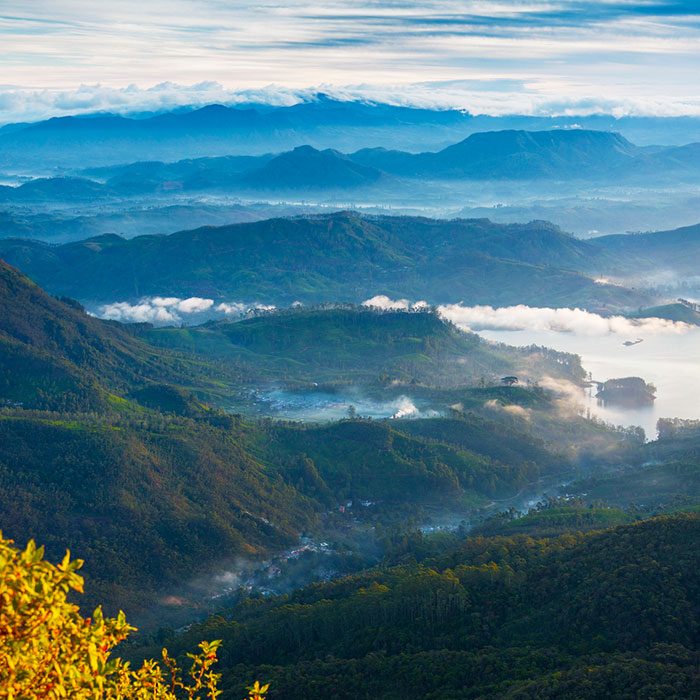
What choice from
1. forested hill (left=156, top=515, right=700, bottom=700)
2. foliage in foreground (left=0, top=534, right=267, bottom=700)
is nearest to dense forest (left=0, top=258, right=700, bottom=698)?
forested hill (left=156, top=515, right=700, bottom=700)

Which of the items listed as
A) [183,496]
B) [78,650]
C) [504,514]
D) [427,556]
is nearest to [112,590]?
[183,496]

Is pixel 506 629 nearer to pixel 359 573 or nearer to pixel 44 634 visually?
pixel 359 573

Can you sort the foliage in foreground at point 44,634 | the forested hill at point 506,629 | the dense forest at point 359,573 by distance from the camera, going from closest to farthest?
the foliage in foreground at point 44,634, the forested hill at point 506,629, the dense forest at point 359,573

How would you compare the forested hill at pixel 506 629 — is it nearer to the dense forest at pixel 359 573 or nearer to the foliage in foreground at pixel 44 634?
the dense forest at pixel 359 573

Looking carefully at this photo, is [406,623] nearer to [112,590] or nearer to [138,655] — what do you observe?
[138,655]

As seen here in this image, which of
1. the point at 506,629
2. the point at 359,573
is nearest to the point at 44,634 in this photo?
the point at 506,629

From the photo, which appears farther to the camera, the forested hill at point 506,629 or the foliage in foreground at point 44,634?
the forested hill at point 506,629

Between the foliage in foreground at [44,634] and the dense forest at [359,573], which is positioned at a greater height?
the foliage in foreground at [44,634]

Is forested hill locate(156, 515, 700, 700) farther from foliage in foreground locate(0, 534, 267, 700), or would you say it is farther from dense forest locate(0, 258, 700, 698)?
foliage in foreground locate(0, 534, 267, 700)

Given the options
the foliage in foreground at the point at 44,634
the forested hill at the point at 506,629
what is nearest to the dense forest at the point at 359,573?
the forested hill at the point at 506,629
